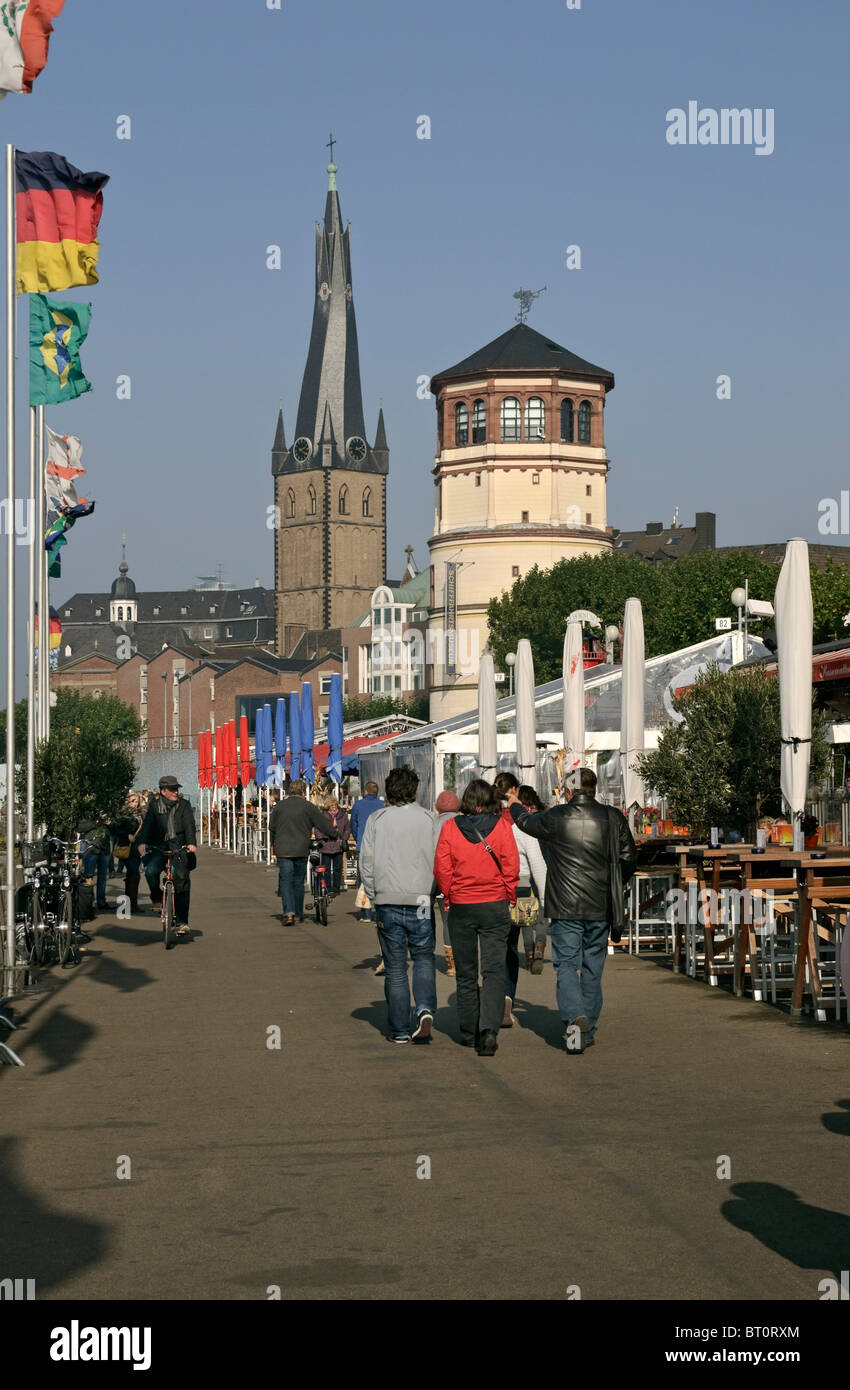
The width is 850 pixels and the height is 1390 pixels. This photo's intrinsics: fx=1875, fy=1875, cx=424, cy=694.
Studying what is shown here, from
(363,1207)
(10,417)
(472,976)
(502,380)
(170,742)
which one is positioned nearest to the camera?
(363,1207)

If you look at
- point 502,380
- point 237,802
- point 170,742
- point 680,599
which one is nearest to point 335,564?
point 170,742

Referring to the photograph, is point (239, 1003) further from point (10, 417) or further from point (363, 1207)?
point (363, 1207)

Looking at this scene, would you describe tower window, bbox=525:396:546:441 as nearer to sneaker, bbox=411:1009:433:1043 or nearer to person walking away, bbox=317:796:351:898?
person walking away, bbox=317:796:351:898

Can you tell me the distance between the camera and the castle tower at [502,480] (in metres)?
96.2

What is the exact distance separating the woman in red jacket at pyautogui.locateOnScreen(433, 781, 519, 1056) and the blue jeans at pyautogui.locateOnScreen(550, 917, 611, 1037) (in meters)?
0.36

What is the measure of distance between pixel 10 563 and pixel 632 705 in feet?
22.2

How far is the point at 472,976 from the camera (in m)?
11.9

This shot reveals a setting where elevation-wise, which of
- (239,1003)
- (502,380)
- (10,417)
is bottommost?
(239,1003)

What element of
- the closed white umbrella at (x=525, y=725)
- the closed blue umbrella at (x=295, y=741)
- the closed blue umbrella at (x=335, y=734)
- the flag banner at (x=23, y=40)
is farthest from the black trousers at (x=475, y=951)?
the closed blue umbrella at (x=295, y=741)

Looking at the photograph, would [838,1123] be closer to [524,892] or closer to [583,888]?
[583,888]

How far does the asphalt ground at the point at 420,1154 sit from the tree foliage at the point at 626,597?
5512 centimetres

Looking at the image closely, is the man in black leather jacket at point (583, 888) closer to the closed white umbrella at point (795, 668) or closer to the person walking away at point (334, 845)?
the closed white umbrella at point (795, 668)
